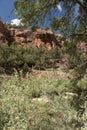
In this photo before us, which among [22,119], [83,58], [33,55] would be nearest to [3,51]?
[33,55]

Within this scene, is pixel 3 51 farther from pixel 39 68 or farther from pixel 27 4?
pixel 27 4

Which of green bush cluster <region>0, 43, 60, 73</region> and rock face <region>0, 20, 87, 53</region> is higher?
rock face <region>0, 20, 87, 53</region>

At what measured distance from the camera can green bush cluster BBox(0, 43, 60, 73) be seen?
35.7 m

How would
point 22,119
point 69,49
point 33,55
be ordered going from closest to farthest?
point 22,119
point 69,49
point 33,55

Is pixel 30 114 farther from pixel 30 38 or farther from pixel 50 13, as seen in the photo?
pixel 30 38

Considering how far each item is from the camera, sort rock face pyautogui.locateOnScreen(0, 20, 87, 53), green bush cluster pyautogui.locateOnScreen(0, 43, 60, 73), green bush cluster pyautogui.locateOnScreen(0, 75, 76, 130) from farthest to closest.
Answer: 1. rock face pyautogui.locateOnScreen(0, 20, 87, 53)
2. green bush cluster pyautogui.locateOnScreen(0, 43, 60, 73)
3. green bush cluster pyautogui.locateOnScreen(0, 75, 76, 130)

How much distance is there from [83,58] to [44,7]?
2444 mm

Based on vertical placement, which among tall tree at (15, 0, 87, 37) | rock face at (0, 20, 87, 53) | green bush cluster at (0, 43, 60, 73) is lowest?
green bush cluster at (0, 43, 60, 73)

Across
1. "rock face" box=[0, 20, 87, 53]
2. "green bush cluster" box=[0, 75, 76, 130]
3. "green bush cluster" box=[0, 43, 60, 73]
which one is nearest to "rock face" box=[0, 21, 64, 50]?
"rock face" box=[0, 20, 87, 53]

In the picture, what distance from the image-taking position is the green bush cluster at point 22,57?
35.7m

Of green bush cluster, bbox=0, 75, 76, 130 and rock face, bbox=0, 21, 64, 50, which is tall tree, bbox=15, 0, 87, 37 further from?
rock face, bbox=0, 21, 64, 50

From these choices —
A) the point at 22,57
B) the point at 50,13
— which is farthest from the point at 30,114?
the point at 22,57

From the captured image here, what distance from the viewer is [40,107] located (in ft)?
32.7

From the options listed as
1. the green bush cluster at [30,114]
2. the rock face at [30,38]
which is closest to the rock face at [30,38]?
the rock face at [30,38]
